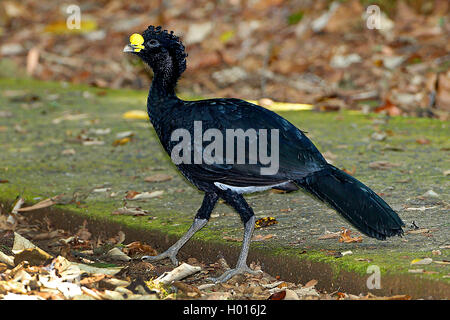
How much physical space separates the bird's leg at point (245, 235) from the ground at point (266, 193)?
0.12 metres

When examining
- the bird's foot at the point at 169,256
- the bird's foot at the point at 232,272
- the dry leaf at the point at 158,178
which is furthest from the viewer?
the dry leaf at the point at 158,178

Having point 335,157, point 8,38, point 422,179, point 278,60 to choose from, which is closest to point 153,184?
point 335,157

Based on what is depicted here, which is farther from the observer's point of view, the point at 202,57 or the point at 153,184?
the point at 202,57

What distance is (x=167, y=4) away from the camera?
38.8ft

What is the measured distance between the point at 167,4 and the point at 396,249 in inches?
349

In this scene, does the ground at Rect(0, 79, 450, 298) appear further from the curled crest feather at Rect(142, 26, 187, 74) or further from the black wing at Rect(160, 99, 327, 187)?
the curled crest feather at Rect(142, 26, 187, 74)

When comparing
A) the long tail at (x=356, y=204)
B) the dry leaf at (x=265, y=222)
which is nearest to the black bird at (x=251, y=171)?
the long tail at (x=356, y=204)

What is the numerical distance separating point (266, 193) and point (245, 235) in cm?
117

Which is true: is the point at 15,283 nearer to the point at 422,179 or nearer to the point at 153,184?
the point at 153,184

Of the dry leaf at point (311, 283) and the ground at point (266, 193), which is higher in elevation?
the ground at point (266, 193)

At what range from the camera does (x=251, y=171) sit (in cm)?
373

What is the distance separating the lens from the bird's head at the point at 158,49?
165 inches

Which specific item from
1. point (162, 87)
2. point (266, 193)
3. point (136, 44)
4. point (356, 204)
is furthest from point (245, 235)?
point (136, 44)

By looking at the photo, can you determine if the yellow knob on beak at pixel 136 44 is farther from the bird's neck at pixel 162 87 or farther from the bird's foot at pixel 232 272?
the bird's foot at pixel 232 272
